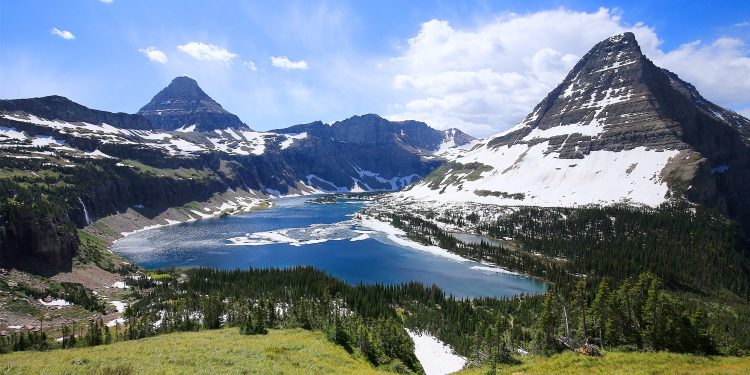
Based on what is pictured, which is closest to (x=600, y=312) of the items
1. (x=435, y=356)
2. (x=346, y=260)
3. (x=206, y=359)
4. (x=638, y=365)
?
(x=638, y=365)

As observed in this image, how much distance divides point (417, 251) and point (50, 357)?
148 meters

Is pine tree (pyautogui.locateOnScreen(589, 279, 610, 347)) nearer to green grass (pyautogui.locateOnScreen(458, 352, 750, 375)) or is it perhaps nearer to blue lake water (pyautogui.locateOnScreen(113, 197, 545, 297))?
green grass (pyautogui.locateOnScreen(458, 352, 750, 375))

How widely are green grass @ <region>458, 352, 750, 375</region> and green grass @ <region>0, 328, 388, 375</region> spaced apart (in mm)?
16945

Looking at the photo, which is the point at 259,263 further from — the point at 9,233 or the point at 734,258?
the point at 734,258

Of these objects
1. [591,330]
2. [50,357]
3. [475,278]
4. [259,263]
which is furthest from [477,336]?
[259,263]

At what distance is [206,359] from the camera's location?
38.2 m

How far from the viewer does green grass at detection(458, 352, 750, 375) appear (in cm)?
3445

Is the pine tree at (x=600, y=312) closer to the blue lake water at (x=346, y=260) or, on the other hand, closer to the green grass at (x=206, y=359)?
the green grass at (x=206, y=359)

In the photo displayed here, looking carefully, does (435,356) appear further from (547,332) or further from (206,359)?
(206,359)

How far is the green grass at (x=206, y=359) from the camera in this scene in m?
34.2

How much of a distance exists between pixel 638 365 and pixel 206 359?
40087mm

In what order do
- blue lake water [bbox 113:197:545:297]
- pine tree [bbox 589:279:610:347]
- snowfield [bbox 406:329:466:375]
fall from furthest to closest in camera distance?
blue lake water [bbox 113:197:545:297], snowfield [bbox 406:329:466:375], pine tree [bbox 589:279:610:347]

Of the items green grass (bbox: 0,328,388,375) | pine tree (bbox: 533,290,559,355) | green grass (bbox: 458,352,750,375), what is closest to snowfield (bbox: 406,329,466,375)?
pine tree (bbox: 533,290,559,355)

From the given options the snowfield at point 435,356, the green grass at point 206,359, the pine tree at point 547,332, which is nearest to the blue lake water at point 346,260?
the snowfield at point 435,356
